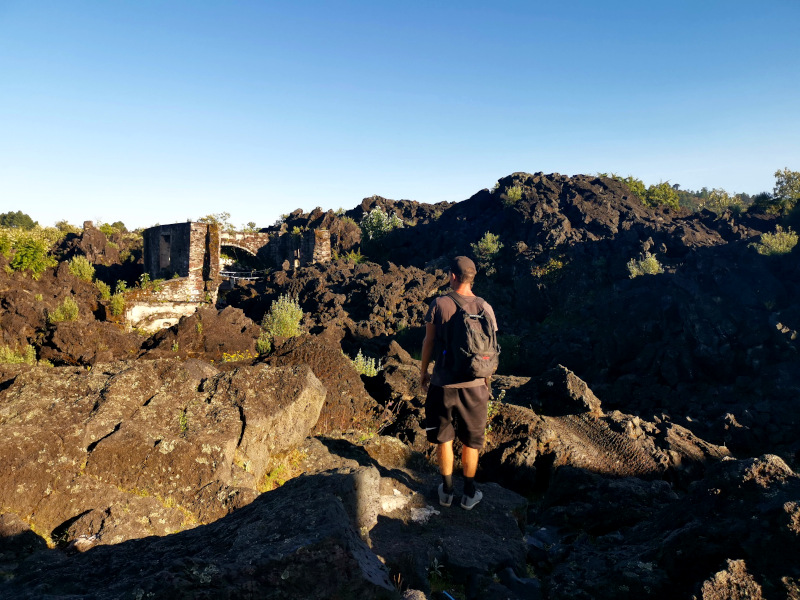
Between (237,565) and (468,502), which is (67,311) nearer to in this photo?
(468,502)

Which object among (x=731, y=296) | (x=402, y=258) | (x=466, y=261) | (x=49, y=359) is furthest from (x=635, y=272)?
(x=49, y=359)

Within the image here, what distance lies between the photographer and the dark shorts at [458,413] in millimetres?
4215

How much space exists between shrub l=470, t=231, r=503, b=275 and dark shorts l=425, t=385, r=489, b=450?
1957 cm

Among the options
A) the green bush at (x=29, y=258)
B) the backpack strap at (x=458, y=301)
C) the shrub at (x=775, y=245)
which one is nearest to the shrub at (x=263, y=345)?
the backpack strap at (x=458, y=301)

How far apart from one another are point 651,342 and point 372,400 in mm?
10790

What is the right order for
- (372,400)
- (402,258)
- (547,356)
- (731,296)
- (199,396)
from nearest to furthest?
(199,396), (372,400), (731,296), (547,356), (402,258)

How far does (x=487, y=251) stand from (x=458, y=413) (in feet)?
67.2

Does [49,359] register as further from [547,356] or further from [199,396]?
[547,356]

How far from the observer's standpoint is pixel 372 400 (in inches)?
271

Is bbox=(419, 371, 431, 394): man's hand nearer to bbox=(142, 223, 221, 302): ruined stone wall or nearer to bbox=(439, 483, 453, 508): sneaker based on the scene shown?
bbox=(439, 483, 453, 508): sneaker

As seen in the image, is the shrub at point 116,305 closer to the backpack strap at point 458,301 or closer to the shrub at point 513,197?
the backpack strap at point 458,301

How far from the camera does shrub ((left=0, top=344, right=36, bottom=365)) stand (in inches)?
382

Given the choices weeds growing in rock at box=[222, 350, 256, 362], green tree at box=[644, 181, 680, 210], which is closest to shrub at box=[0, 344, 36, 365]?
weeds growing in rock at box=[222, 350, 256, 362]

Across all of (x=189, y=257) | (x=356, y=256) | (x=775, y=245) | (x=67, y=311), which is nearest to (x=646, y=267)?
(x=775, y=245)
